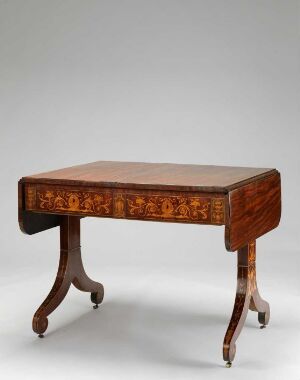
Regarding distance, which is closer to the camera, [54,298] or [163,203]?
[163,203]

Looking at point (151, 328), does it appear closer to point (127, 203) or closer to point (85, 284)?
point (85, 284)

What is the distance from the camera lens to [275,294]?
5.43m

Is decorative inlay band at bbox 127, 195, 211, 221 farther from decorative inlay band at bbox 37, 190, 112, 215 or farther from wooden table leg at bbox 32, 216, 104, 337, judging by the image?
wooden table leg at bbox 32, 216, 104, 337

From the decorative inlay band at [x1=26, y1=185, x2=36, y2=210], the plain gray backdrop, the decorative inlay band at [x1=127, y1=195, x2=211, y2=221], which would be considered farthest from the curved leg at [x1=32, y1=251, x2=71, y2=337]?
the plain gray backdrop

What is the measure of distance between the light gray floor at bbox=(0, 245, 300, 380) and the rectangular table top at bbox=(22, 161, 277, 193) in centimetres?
77

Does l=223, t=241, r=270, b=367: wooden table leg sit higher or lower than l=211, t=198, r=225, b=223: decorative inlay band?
lower

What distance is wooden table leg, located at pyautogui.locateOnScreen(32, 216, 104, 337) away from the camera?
187 inches

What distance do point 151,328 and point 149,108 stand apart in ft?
7.02

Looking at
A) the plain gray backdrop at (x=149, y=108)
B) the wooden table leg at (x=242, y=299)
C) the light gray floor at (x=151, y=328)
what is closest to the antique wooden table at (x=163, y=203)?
the wooden table leg at (x=242, y=299)

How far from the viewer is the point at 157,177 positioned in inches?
177

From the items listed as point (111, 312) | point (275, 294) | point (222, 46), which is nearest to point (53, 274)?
point (111, 312)

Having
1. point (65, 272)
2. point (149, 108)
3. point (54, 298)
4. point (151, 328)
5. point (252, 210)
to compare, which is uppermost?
point (149, 108)


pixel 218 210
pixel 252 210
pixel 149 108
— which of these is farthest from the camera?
pixel 149 108

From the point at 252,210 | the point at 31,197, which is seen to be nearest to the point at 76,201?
the point at 31,197
